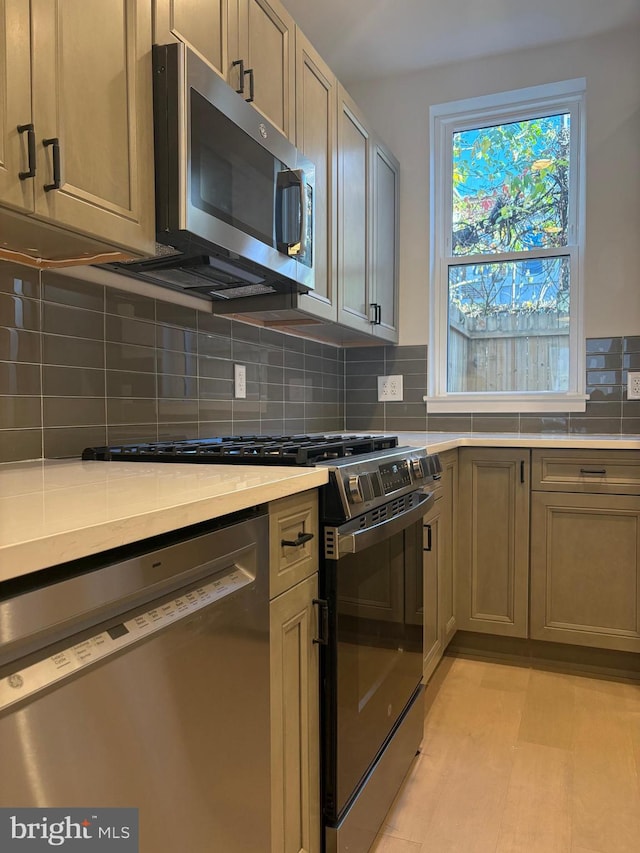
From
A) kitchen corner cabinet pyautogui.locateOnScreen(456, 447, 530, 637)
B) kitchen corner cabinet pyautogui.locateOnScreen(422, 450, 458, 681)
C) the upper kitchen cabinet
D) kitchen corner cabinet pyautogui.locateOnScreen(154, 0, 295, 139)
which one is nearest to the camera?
kitchen corner cabinet pyautogui.locateOnScreen(154, 0, 295, 139)

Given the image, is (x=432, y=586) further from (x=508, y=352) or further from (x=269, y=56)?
(x=269, y=56)

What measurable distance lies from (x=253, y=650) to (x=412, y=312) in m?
2.47

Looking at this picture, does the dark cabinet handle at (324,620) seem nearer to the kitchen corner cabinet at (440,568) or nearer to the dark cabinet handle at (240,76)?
the kitchen corner cabinet at (440,568)

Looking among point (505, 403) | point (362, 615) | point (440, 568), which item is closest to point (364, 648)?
point (362, 615)

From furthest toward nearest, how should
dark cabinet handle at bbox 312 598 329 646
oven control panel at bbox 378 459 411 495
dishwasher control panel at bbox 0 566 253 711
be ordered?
oven control panel at bbox 378 459 411 495
dark cabinet handle at bbox 312 598 329 646
dishwasher control panel at bbox 0 566 253 711

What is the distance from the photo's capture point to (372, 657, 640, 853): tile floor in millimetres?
1581

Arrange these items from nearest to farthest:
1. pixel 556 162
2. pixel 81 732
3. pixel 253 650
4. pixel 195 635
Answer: pixel 81 732
pixel 195 635
pixel 253 650
pixel 556 162

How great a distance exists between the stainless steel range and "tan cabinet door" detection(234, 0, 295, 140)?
103 cm

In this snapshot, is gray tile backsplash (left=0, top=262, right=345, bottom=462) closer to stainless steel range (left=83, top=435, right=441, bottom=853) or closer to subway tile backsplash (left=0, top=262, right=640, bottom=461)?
subway tile backsplash (left=0, top=262, right=640, bottom=461)

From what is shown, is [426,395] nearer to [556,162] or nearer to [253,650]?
[556,162]

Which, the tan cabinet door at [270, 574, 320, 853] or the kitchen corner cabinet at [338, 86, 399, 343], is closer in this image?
the tan cabinet door at [270, 574, 320, 853]

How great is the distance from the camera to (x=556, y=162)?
306 centimetres

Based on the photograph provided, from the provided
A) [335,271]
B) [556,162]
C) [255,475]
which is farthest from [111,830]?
[556,162]

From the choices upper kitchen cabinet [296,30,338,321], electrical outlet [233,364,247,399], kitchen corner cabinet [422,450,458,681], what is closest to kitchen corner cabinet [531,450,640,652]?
kitchen corner cabinet [422,450,458,681]
